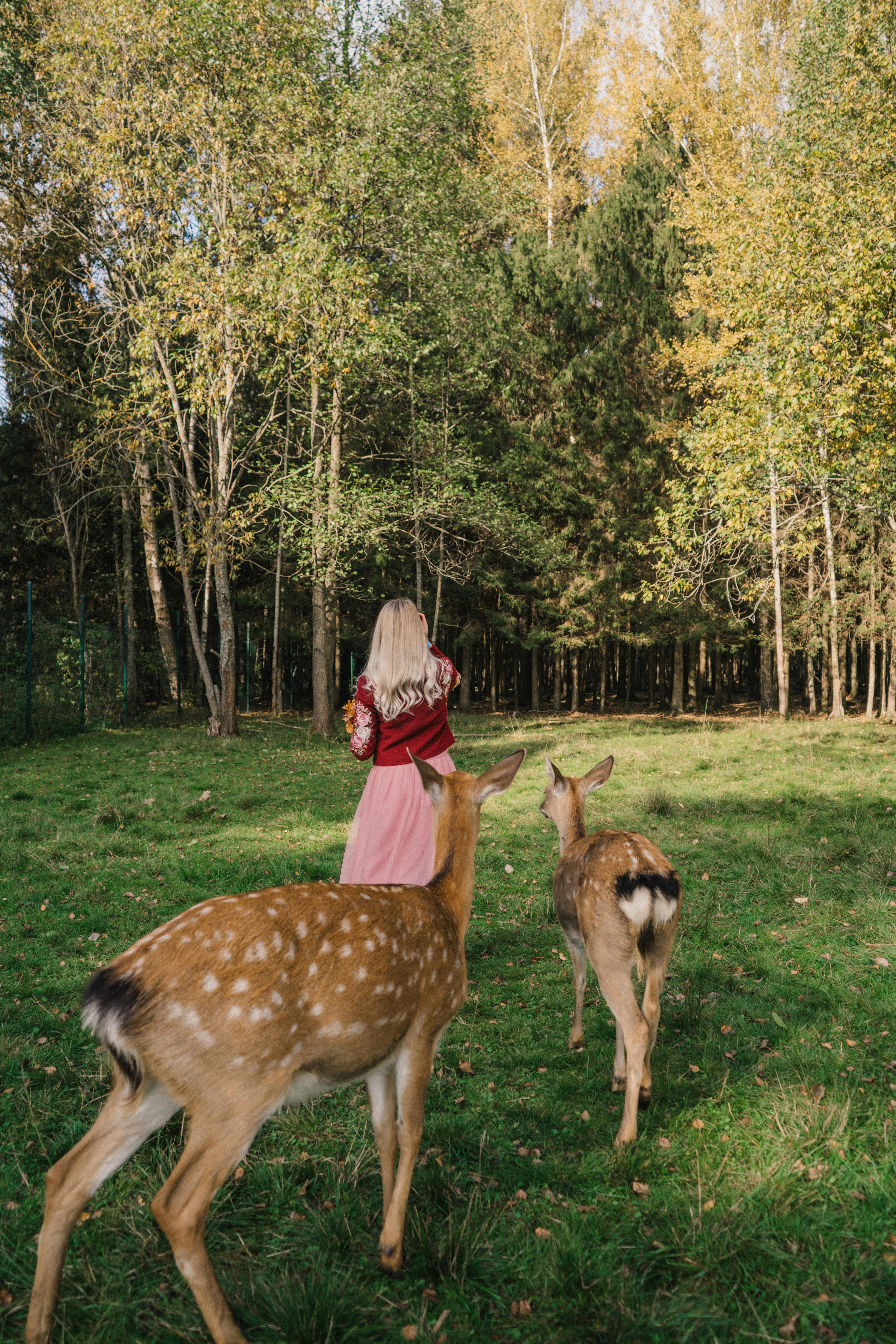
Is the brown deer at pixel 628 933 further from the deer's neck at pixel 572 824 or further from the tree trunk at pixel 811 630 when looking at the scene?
the tree trunk at pixel 811 630

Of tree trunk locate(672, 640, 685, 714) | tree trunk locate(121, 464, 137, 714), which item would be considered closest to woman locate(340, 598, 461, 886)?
tree trunk locate(121, 464, 137, 714)

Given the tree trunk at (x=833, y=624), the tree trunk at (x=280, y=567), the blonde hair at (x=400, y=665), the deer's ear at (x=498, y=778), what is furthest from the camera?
the tree trunk at (x=833, y=624)

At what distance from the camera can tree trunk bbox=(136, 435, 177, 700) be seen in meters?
20.5

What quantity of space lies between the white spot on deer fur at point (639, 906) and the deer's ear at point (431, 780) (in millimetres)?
1023

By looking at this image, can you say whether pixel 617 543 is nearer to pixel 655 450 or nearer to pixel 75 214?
pixel 655 450

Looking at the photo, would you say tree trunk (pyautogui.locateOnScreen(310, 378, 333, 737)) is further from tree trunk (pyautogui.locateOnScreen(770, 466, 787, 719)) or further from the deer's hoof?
the deer's hoof

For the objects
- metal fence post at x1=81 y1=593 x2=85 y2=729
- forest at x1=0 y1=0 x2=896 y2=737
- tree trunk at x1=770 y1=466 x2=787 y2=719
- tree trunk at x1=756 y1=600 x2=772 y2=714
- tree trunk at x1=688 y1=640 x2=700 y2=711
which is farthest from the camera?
tree trunk at x1=688 y1=640 x2=700 y2=711

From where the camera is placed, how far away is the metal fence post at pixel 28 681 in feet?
51.6

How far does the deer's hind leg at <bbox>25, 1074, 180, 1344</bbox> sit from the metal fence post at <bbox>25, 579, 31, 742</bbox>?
48.6 ft

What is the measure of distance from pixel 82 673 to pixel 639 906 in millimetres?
15753

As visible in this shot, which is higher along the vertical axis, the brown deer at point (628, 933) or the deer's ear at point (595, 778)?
the deer's ear at point (595, 778)

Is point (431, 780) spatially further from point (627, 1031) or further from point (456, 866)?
point (627, 1031)

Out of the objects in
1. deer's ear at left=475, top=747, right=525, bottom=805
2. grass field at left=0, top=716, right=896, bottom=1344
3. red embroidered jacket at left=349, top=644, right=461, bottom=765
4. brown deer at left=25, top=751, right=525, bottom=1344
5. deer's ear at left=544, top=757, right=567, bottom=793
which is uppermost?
red embroidered jacket at left=349, top=644, right=461, bottom=765

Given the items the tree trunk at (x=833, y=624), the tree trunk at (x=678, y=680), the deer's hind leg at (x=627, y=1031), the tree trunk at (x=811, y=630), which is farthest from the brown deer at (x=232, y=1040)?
the tree trunk at (x=678, y=680)
